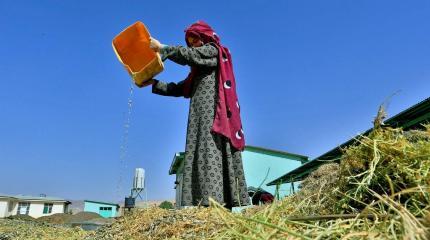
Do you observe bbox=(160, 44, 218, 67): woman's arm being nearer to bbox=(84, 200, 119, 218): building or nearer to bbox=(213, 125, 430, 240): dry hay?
bbox=(213, 125, 430, 240): dry hay

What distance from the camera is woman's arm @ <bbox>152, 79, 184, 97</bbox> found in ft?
12.7

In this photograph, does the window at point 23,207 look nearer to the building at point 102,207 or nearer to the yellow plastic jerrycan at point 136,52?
the building at point 102,207

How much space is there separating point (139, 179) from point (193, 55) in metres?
2.29

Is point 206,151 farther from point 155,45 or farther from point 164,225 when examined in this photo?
point 164,225

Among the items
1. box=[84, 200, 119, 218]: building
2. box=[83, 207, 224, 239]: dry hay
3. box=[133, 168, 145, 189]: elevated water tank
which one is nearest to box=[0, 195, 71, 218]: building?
box=[84, 200, 119, 218]: building

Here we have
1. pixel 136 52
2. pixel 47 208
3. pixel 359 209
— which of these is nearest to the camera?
pixel 359 209

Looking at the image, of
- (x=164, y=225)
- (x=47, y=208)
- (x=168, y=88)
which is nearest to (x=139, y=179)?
(x=168, y=88)

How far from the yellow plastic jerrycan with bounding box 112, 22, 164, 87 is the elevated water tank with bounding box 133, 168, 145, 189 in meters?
1.74

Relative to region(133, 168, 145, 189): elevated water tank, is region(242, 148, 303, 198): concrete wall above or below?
above

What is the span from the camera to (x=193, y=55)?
133 inches

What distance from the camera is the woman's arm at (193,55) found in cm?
330

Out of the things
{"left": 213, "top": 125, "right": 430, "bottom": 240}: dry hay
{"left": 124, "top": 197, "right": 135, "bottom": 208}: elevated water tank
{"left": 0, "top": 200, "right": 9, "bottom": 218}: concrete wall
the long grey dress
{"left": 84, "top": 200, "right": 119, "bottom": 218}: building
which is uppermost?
{"left": 0, "top": 200, "right": 9, "bottom": 218}: concrete wall

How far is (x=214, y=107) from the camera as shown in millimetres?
3514

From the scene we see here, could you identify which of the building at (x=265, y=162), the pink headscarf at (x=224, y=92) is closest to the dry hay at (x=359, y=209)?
the pink headscarf at (x=224, y=92)
